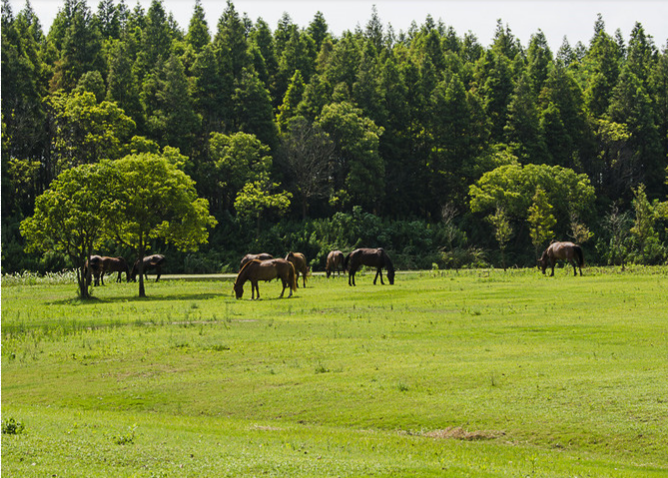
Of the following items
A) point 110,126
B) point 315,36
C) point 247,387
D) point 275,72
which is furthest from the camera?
point 315,36

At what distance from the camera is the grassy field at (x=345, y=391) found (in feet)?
33.6

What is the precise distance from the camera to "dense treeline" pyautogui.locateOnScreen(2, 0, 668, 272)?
7244 cm

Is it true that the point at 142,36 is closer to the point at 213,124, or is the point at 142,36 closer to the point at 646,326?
the point at 213,124

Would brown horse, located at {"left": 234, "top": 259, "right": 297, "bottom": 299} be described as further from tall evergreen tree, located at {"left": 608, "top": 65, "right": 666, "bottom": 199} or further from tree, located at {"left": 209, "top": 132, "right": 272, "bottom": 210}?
tall evergreen tree, located at {"left": 608, "top": 65, "right": 666, "bottom": 199}

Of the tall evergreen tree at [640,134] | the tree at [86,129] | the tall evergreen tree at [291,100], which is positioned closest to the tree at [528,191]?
the tall evergreen tree at [640,134]

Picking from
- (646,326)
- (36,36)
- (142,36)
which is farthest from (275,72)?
(646,326)

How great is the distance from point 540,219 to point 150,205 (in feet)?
138

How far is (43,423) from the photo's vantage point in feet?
39.8

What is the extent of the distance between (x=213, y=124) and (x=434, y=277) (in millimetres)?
43404

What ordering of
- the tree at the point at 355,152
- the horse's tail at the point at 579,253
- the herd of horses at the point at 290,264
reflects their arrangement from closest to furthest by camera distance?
1. the herd of horses at the point at 290,264
2. the horse's tail at the point at 579,253
3. the tree at the point at 355,152

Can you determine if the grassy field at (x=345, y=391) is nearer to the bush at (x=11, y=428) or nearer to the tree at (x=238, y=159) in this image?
the bush at (x=11, y=428)

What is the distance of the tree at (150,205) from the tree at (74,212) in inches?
45.1

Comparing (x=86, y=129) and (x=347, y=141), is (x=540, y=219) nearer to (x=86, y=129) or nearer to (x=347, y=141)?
(x=347, y=141)

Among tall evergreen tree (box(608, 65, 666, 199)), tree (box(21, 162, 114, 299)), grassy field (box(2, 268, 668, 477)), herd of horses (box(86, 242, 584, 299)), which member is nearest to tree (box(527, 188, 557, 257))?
A: herd of horses (box(86, 242, 584, 299))
